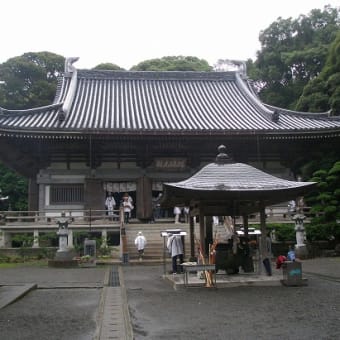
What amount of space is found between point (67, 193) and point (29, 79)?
110 feet

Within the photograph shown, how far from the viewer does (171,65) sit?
2327 inches

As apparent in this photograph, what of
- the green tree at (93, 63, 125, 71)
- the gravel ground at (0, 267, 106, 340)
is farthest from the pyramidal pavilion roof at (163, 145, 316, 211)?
the green tree at (93, 63, 125, 71)

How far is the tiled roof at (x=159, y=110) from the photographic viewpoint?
2364 centimetres

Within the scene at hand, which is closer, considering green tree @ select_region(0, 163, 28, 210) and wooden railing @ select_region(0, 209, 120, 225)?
wooden railing @ select_region(0, 209, 120, 225)

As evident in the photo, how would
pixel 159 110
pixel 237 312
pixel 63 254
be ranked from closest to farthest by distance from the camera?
pixel 237 312 → pixel 63 254 → pixel 159 110

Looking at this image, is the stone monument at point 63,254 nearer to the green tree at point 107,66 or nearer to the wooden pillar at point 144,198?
the wooden pillar at point 144,198

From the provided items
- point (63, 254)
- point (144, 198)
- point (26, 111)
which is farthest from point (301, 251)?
point (26, 111)

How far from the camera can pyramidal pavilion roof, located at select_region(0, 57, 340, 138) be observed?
23.6 m

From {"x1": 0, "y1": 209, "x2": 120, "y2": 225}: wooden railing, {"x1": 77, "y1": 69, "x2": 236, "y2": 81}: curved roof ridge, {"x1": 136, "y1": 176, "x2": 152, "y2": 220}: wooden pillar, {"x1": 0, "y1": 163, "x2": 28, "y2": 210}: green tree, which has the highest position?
{"x1": 77, "y1": 69, "x2": 236, "y2": 81}: curved roof ridge

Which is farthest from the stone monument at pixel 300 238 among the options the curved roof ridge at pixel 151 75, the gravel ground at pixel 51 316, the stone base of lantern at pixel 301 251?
the curved roof ridge at pixel 151 75

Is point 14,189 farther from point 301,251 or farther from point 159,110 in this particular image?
point 301,251

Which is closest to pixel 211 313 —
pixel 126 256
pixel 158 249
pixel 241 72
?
pixel 126 256

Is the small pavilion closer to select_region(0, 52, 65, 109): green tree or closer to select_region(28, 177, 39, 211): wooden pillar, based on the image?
select_region(28, 177, 39, 211): wooden pillar

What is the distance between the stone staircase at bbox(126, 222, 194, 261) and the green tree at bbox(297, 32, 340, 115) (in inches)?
635
